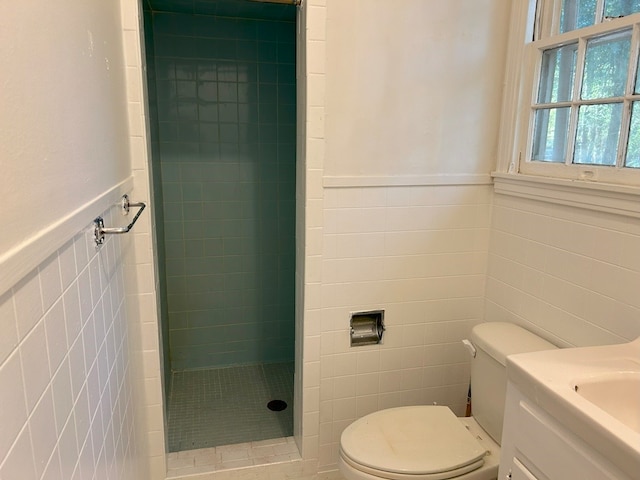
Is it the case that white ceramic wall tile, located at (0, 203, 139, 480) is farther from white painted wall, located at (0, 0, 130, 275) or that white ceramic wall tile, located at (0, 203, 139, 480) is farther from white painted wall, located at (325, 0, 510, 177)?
white painted wall, located at (325, 0, 510, 177)

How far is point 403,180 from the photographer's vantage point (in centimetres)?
185

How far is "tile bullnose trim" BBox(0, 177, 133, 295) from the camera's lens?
574 mm

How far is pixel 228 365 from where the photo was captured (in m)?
2.90

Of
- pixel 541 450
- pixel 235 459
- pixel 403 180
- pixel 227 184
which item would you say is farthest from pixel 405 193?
pixel 235 459

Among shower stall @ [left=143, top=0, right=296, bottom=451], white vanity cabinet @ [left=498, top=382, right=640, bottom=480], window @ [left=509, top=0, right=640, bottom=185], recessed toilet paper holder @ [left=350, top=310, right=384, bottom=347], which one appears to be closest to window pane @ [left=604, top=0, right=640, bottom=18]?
window @ [left=509, top=0, right=640, bottom=185]

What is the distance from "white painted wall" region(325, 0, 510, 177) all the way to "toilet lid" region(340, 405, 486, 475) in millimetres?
908

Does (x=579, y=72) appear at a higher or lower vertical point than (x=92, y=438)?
higher

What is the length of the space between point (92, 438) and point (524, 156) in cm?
167

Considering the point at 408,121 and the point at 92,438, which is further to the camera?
the point at 408,121

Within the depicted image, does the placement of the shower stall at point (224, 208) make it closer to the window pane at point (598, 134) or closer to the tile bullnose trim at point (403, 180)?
the tile bullnose trim at point (403, 180)

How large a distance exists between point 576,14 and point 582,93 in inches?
11.3

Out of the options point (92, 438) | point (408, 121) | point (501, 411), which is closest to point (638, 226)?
point (501, 411)

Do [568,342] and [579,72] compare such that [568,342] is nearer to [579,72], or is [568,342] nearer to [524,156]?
[524,156]

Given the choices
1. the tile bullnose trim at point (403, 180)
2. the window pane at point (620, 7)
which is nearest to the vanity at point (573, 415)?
the tile bullnose trim at point (403, 180)
